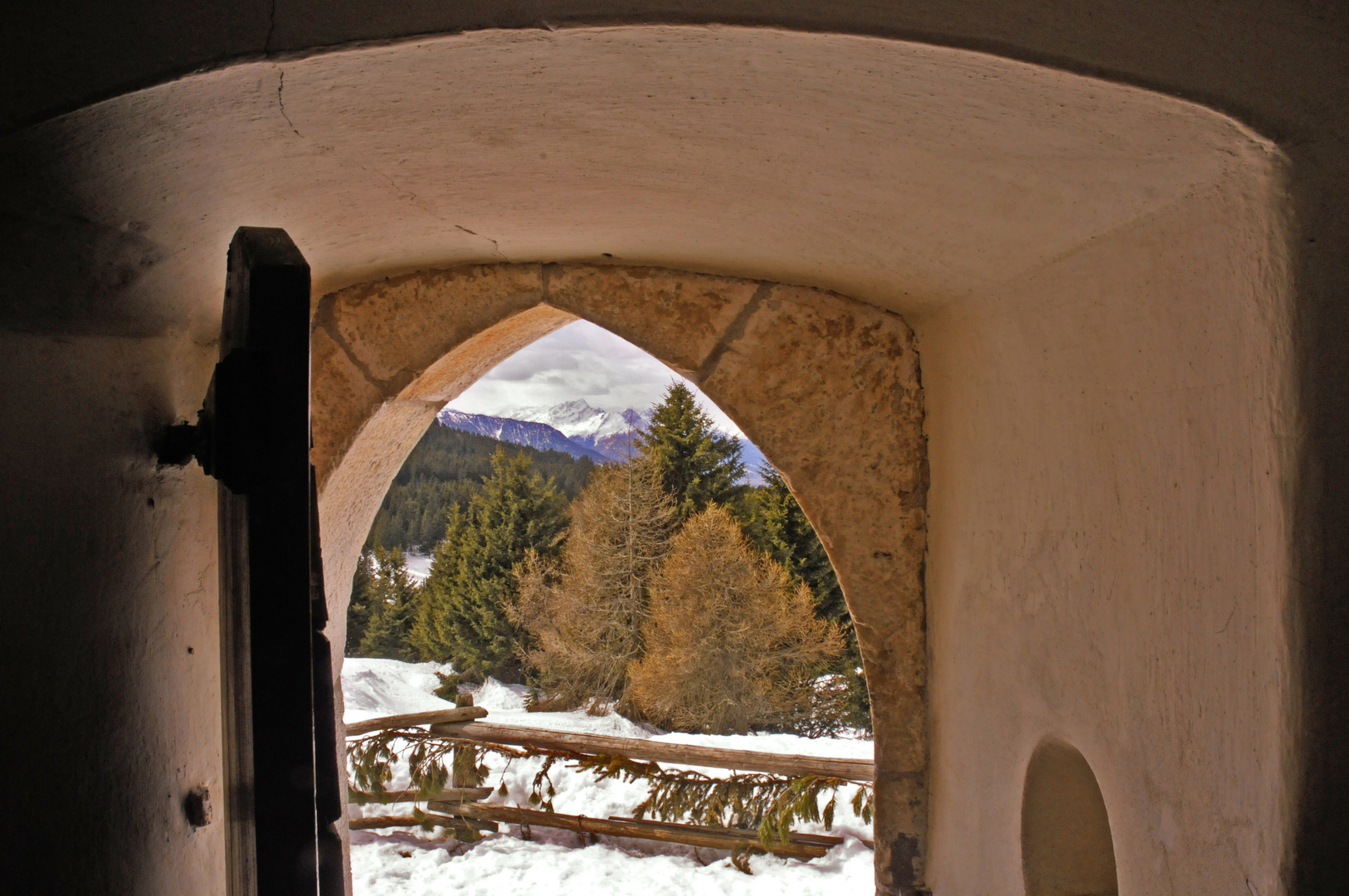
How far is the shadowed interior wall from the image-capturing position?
0.68 metres

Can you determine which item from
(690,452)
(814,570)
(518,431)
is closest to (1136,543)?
(814,570)

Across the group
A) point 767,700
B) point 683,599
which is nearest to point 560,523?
point 683,599

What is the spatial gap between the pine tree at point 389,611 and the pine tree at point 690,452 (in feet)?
19.8

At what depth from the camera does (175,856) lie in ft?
3.04

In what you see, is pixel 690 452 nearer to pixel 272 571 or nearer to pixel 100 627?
pixel 100 627

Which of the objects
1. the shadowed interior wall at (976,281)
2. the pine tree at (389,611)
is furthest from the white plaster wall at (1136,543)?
the pine tree at (389,611)

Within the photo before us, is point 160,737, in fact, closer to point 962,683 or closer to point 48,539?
point 48,539

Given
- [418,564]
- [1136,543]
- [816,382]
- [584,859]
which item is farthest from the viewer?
[418,564]

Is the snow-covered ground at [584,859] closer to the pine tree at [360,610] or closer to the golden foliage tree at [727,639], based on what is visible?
the golden foliage tree at [727,639]

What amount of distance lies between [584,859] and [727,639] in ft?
25.8

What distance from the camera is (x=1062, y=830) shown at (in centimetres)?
131

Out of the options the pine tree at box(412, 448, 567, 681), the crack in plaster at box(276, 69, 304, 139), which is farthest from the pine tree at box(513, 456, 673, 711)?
the crack in plaster at box(276, 69, 304, 139)

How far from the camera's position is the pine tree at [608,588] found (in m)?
13.1

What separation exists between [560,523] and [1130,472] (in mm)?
14647
